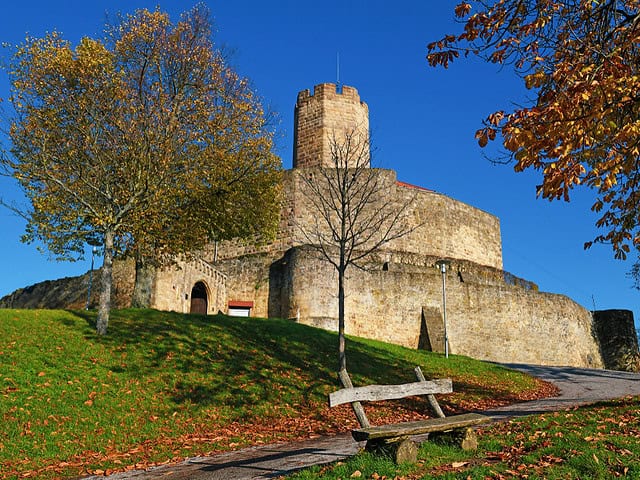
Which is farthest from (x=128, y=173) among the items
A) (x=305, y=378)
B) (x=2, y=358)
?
(x=305, y=378)

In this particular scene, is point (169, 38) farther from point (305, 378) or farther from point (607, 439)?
point (607, 439)

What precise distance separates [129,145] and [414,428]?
41.3 ft

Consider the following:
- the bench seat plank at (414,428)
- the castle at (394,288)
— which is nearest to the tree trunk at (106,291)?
the castle at (394,288)

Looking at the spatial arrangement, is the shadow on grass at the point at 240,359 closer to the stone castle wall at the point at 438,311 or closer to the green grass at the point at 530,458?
the stone castle wall at the point at 438,311

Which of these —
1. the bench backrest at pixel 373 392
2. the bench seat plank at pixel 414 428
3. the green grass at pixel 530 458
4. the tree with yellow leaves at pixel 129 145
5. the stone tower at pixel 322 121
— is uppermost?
the stone tower at pixel 322 121

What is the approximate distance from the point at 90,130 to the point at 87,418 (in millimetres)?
9280

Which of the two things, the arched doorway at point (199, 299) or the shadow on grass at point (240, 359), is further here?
the arched doorway at point (199, 299)

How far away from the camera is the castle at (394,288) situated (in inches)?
989

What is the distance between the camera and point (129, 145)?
616 inches

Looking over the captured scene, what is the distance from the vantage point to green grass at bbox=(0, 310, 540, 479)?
877 centimetres

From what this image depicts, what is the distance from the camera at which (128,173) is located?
619 inches

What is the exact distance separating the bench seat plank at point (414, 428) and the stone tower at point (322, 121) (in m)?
27.3

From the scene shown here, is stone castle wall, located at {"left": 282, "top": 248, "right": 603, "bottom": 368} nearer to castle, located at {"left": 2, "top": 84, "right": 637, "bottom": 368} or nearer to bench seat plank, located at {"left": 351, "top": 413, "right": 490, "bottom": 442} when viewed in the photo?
castle, located at {"left": 2, "top": 84, "right": 637, "bottom": 368}

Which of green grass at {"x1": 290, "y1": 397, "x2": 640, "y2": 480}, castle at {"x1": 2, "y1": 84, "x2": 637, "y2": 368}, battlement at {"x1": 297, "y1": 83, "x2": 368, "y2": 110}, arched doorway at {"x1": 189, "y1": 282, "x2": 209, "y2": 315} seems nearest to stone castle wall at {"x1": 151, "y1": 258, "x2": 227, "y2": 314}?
castle at {"x1": 2, "y1": 84, "x2": 637, "y2": 368}
